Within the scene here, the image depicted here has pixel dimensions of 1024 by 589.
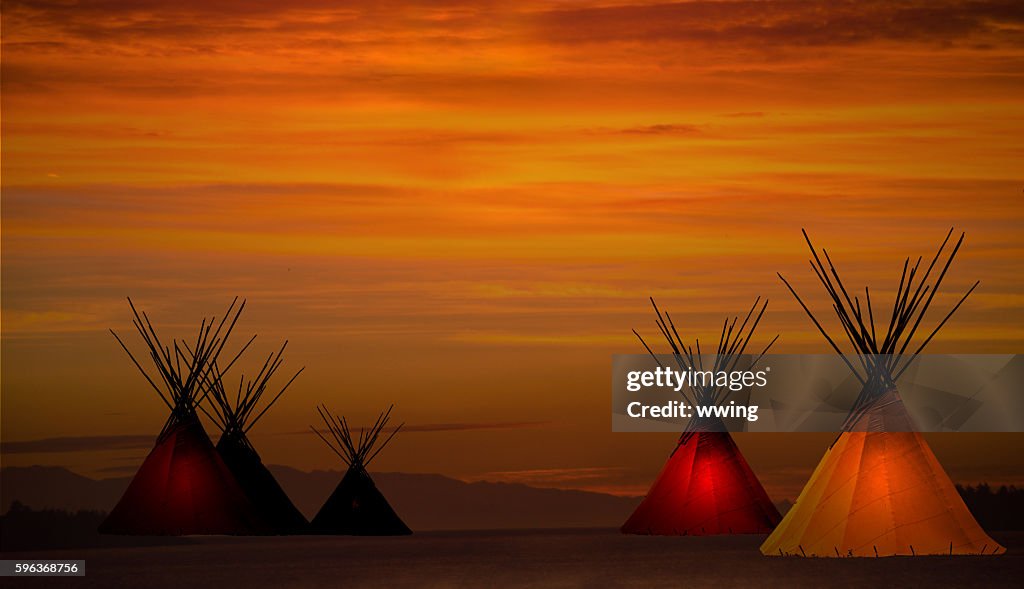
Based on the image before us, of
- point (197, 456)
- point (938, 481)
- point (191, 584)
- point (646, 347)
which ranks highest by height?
point (646, 347)

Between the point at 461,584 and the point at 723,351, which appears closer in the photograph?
the point at 461,584

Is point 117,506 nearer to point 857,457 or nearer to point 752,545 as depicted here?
point 752,545

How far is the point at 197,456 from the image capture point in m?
31.5

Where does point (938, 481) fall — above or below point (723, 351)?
below

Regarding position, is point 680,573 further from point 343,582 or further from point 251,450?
point 251,450

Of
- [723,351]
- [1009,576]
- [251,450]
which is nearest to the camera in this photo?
[1009,576]

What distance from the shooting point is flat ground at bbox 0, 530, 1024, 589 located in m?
18.9

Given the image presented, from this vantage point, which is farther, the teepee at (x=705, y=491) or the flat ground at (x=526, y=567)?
the teepee at (x=705, y=491)

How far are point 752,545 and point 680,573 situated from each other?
22.9 ft

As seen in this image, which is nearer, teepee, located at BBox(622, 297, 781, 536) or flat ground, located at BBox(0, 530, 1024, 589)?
flat ground, located at BBox(0, 530, 1024, 589)

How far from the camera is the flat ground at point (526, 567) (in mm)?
18875

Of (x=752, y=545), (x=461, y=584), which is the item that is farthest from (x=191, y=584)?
(x=752, y=545)

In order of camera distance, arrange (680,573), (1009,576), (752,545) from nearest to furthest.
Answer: (1009,576) → (680,573) → (752,545)

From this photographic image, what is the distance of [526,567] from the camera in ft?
73.9
